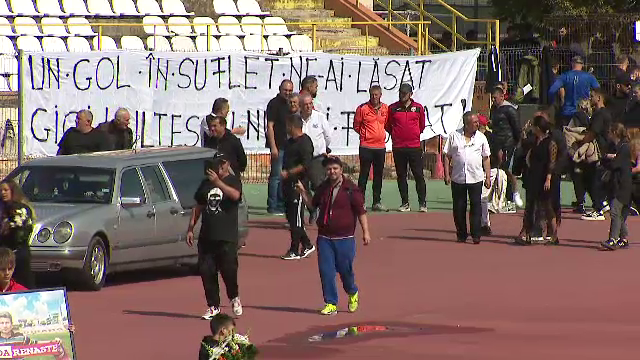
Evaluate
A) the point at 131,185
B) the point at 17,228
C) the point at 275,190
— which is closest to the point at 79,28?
the point at 275,190

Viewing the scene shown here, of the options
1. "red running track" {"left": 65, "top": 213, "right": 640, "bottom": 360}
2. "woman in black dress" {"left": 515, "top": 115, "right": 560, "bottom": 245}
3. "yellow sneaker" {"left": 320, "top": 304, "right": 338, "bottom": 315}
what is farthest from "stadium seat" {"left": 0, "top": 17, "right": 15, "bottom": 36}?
"yellow sneaker" {"left": 320, "top": 304, "right": 338, "bottom": 315}

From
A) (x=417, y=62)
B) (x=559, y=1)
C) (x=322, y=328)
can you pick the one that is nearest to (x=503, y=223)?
(x=417, y=62)

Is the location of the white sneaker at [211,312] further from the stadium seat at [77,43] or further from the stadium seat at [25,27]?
the stadium seat at [25,27]

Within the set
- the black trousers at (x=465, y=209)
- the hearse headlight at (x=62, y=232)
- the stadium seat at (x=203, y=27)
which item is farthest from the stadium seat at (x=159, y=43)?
the hearse headlight at (x=62, y=232)

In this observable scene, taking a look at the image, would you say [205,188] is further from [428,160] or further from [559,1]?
[559,1]

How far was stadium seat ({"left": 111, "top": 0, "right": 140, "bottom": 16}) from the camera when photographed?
3291 cm

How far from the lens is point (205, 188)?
13156 mm

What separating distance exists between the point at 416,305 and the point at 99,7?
20.1m

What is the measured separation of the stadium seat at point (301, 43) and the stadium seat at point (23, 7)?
5.30 metres

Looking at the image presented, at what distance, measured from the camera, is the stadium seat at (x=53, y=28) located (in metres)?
30.3

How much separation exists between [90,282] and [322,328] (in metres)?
2.99

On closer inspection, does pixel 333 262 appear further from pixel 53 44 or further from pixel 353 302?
pixel 53 44

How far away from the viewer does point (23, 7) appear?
31.6m

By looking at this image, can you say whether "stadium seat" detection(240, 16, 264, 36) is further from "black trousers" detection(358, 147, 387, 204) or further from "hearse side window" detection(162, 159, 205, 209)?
"hearse side window" detection(162, 159, 205, 209)
